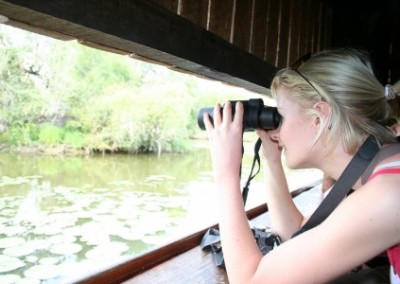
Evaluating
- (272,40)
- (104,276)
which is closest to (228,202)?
(104,276)

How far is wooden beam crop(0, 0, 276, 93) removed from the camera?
2.00 ft

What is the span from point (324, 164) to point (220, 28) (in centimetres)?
60

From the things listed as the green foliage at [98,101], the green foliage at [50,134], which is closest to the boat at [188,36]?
the green foliage at [98,101]

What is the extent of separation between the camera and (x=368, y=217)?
0.58 metres

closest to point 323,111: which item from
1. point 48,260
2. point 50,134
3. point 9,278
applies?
point 9,278

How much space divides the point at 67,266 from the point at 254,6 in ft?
7.03

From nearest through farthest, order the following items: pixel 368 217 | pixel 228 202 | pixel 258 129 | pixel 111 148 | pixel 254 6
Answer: pixel 368 217 → pixel 228 202 → pixel 258 129 → pixel 254 6 → pixel 111 148

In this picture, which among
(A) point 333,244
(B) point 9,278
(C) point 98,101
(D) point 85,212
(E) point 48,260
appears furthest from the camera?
(C) point 98,101

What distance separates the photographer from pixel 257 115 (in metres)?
0.85

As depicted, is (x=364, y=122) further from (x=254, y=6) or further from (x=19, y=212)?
(x=19, y=212)

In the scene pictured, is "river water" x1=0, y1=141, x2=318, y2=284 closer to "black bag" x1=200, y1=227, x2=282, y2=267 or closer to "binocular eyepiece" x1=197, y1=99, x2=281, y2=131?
"black bag" x1=200, y1=227, x2=282, y2=267

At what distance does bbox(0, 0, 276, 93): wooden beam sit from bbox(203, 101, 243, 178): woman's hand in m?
0.20

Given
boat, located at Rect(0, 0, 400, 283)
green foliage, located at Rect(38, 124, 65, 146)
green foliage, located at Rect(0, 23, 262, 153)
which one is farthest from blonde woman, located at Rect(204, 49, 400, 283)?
green foliage, located at Rect(38, 124, 65, 146)

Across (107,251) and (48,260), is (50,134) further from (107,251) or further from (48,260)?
(48,260)
